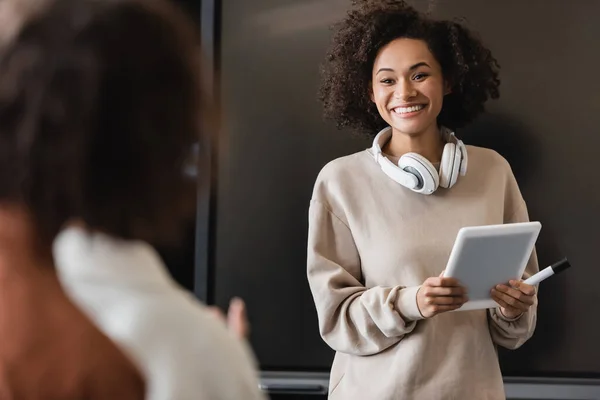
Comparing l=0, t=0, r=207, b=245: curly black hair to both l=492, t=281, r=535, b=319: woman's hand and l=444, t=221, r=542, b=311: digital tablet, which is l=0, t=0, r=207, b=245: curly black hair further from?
l=492, t=281, r=535, b=319: woman's hand

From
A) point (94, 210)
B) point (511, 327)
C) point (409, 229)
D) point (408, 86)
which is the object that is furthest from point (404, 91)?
point (94, 210)

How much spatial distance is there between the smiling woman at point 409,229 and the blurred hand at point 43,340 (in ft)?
3.20

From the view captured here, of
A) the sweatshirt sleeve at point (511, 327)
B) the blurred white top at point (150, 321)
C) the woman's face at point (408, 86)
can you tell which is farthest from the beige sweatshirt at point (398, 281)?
the blurred white top at point (150, 321)

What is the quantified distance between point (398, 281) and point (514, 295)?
235mm

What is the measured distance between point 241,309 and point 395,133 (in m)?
1.01

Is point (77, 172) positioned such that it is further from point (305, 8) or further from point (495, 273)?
point (305, 8)

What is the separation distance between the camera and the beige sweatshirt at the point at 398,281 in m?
1.52

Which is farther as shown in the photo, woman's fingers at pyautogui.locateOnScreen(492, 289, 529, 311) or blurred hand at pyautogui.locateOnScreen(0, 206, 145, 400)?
woman's fingers at pyautogui.locateOnScreen(492, 289, 529, 311)

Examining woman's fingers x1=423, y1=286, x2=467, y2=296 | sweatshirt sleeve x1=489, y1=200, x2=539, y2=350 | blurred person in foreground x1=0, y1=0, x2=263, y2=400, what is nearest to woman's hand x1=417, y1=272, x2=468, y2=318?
woman's fingers x1=423, y1=286, x2=467, y2=296

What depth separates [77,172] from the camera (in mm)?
530

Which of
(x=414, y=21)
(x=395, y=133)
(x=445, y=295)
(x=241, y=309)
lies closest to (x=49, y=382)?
(x=241, y=309)

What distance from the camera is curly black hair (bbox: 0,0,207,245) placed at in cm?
53

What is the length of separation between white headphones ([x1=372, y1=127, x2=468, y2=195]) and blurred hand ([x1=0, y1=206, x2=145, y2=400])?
1.10 metres

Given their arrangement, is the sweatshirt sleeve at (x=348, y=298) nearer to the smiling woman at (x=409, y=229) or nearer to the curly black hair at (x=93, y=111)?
the smiling woman at (x=409, y=229)
